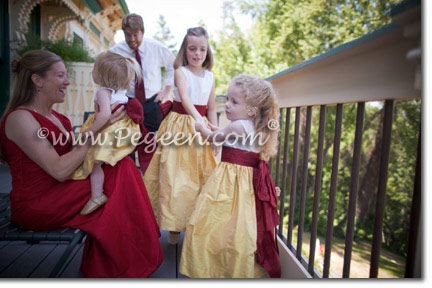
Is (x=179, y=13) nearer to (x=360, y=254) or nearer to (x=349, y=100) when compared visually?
(x=349, y=100)

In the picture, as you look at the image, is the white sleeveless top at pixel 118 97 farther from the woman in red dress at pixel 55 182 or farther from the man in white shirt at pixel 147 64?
the man in white shirt at pixel 147 64

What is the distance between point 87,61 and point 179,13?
170cm

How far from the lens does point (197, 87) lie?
68.9 inches

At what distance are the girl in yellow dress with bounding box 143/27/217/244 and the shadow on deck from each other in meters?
0.19

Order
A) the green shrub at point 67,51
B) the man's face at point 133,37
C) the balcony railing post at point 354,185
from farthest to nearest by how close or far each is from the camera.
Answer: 1. the green shrub at point 67,51
2. the man's face at point 133,37
3. the balcony railing post at point 354,185

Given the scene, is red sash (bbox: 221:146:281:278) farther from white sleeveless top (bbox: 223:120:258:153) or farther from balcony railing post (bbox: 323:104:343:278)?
balcony railing post (bbox: 323:104:343:278)

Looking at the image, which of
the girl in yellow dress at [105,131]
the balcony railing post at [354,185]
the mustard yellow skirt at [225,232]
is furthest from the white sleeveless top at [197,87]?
the balcony railing post at [354,185]

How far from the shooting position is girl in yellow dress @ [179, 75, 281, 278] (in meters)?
1.25

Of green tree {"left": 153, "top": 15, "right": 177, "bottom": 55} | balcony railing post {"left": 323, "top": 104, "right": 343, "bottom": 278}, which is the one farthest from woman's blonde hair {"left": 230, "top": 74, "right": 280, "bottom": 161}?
green tree {"left": 153, "top": 15, "right": 177, "bottom": 55}

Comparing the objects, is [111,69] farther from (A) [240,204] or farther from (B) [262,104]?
(A) [240,204]

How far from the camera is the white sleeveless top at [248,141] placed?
1.33m

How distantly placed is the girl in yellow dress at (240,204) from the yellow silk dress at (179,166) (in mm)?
318
